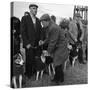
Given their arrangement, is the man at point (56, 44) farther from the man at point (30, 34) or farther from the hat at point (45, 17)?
the man at point (30, 34)

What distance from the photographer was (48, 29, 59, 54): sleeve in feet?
34.8

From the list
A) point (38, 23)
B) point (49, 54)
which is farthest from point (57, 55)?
point (38, 23)

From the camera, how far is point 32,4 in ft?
34.2

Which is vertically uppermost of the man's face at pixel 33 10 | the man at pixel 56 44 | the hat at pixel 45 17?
the man's face at pixel 33 10

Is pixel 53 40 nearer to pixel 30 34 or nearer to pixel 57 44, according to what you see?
pixel 57 44

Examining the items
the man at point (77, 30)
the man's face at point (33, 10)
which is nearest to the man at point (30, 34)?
the man's face at point (33, 10)

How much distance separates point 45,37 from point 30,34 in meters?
0.47

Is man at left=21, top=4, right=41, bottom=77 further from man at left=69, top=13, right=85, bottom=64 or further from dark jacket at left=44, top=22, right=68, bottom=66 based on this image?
man at left=69, top=13, right=85, bottom=64

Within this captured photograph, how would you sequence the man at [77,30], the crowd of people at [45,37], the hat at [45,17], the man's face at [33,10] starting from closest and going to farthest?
the crowd of people at [45,37], the man's face at [33,10], the hat at [45,17], the man at [77,30]

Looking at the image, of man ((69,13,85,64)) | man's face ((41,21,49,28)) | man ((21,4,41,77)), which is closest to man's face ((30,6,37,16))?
man ((21,4,41,77))

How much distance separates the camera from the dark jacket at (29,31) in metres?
10.2

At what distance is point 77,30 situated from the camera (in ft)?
36.8

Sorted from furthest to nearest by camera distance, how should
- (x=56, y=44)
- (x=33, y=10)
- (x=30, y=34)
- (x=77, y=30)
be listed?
1. (x=77, y=30)
2. (x=56, y=44)
3. (x=33, y=10)
4. (x=30, y=34)

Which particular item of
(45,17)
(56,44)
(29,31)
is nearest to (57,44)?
(56,44)
